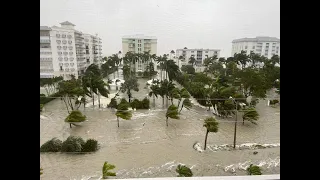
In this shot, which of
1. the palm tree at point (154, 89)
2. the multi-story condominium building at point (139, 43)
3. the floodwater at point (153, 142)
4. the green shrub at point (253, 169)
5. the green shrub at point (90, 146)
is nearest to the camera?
the green shrub at point (253, 169)

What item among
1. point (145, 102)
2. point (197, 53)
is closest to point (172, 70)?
point (197, 53)

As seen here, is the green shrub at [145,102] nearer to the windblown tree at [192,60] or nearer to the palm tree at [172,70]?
the palm tree at [172,70]

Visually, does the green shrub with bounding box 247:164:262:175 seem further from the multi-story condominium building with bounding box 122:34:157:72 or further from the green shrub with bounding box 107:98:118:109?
the green shrub with bounding box 107:98:118:109

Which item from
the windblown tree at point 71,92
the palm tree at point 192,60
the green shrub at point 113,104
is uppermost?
the palm tree at point 192,60

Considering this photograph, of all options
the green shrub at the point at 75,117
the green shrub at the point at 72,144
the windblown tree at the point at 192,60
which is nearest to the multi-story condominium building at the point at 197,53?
the windblown tree at the point at 192,60

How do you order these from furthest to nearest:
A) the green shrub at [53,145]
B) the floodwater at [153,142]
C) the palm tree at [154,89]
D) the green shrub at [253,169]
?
the palm tree at [154,89] < the green shrub at [53,145] < the floodwater at [153,142] < the green shrub at [253,169]

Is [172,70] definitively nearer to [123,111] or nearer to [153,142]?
[123,111]
